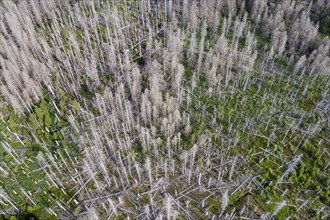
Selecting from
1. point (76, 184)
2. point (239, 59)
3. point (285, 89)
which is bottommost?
point (76, 184)

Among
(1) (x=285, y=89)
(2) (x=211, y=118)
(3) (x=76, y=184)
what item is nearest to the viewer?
(3) (x=76, y=184)

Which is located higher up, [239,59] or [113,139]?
[239,59]

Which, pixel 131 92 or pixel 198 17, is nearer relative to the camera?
pixel 131 92

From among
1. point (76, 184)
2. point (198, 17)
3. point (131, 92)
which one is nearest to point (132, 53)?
point (131, 92)

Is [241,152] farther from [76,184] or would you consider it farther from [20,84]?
[20,84]

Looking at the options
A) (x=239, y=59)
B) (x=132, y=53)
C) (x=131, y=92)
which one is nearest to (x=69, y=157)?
(x=131, y=92)

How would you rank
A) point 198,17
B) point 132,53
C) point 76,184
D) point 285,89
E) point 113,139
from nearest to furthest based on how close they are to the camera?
point 76,184 < point 113,139 < point 285,89 < point 132,53 < point 198,17
